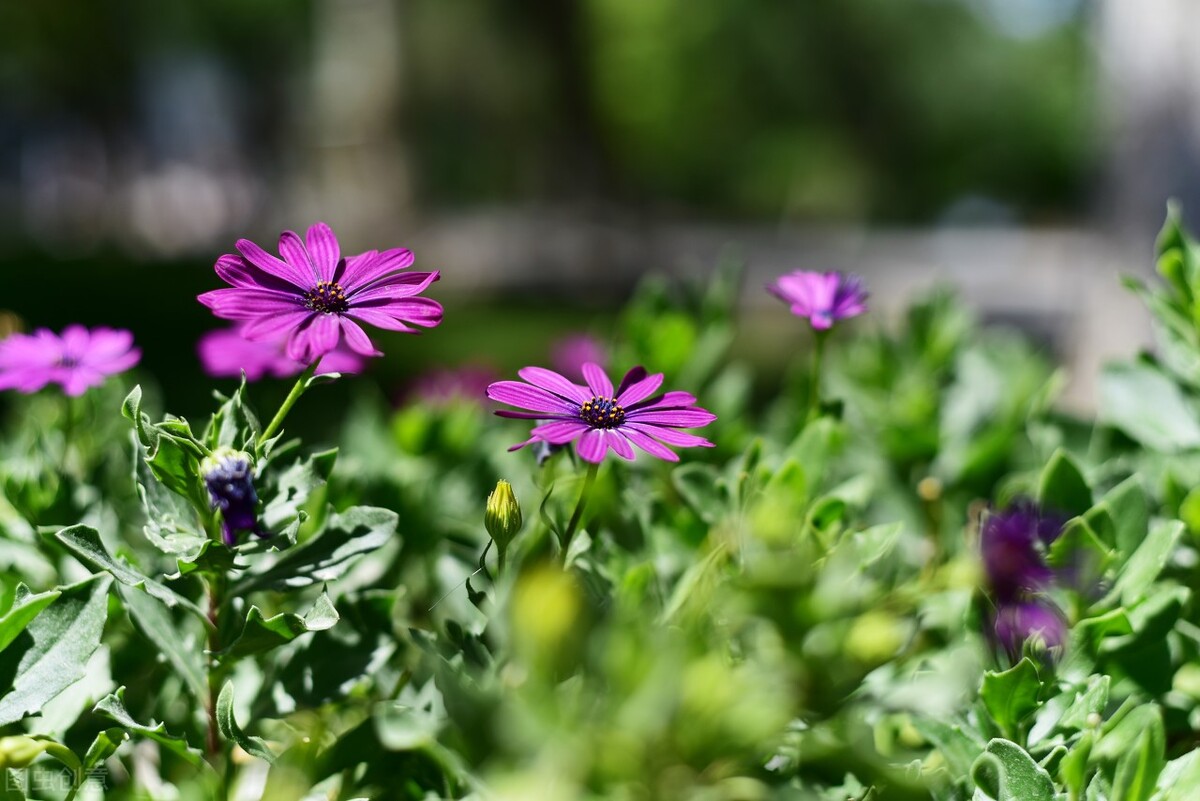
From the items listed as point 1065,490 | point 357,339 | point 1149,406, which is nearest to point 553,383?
point 357,339

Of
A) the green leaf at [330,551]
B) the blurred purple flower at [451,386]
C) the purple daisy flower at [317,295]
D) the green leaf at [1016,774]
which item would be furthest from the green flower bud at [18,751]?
the blurred purple flower at [451,386]

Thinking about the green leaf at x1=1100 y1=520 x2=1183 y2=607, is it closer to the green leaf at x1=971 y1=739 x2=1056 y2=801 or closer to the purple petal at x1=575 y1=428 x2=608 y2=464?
the green leaf at x1=971 y1=739 x2=1056 y2=801

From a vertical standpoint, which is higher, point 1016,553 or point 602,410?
point 602,410

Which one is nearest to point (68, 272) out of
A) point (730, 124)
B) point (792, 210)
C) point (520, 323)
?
point (520, 323)

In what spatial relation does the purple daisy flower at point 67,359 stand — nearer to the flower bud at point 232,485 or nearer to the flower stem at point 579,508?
the flower bud at point 232,485

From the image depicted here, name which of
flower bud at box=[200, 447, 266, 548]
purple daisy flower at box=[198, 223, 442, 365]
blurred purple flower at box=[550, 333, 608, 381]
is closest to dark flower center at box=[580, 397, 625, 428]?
purple daisy flower at box=[198, 223, 442, 365]

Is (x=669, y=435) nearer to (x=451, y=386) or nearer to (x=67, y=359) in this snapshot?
(x=67, y=359)
